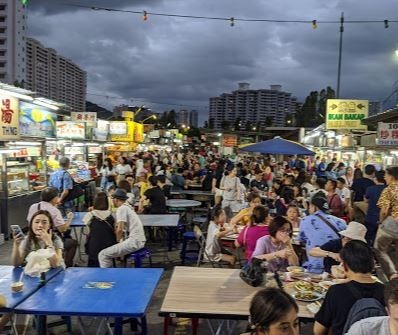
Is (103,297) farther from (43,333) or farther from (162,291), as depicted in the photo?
(162,291)

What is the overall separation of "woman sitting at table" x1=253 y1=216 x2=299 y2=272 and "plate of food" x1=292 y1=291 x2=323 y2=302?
886mm

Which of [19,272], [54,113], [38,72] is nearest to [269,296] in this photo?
[19,272]

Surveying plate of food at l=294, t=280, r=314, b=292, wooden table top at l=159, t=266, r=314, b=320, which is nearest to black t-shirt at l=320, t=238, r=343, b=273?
plate of food at l=294, t=280, r=314, b=292

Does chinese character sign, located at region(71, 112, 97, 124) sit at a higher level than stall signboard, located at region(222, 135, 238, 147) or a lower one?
higher

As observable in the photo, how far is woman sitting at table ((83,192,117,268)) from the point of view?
613 cm

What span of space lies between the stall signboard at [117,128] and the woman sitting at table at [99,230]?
19.1 metres

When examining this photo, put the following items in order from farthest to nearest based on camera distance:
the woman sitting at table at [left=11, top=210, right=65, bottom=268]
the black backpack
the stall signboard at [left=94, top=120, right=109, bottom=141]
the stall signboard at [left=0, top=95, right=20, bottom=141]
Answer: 1. the stall signboard at [left=94, top=120, right=109, bottom=141]
2. the stall signboard at [left=0, top=95, right=20, bottom=141]
3. the woman sitting at table at [left=11, top=210, right=65, bottom=268]
4. the black backpack

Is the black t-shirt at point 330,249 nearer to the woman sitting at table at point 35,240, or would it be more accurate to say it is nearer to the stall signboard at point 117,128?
the woman sitting at table at point 35,240

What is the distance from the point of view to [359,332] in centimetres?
251

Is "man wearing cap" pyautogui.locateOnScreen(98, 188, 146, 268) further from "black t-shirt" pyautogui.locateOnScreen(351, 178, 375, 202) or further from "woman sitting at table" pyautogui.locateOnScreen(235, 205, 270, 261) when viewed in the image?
"black t-shirt" pyautogui.locateOnScreen(351, 178, 375, 202)

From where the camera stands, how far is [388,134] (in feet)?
37.7

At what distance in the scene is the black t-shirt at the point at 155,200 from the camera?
9.38 meters

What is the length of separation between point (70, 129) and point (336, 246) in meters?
13.1

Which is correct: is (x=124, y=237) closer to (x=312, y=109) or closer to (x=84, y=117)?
(x=84, y=117)
